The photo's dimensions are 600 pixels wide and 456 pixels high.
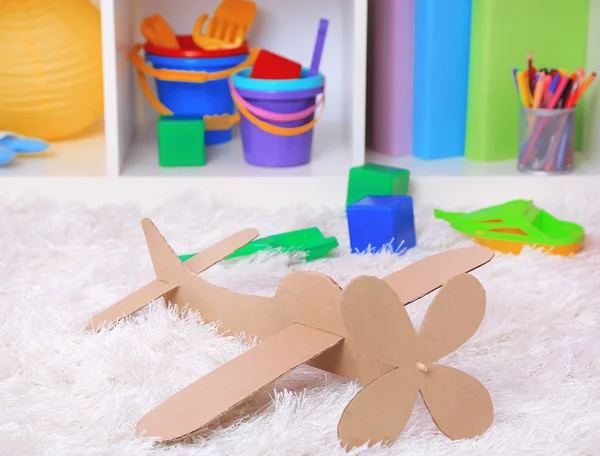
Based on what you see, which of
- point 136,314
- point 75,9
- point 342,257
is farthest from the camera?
point 75,9

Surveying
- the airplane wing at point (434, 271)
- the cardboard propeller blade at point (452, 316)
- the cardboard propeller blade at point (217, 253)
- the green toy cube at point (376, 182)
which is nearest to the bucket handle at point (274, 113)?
the green toy cube at point (376, 182)

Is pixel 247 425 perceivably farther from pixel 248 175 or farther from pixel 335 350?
pixel 248 175

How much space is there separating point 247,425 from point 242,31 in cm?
101

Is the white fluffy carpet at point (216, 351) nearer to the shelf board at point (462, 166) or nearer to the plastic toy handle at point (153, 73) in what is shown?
the shelf board at point (462, 166)

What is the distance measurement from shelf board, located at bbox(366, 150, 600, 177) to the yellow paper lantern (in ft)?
1.64

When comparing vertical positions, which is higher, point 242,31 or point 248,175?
point 242,31

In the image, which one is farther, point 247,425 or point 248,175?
point 248,175

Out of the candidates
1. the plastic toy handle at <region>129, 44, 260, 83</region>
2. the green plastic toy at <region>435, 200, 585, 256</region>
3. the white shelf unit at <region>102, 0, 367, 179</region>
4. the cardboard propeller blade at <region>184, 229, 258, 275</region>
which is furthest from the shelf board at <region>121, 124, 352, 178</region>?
the cardboard propeller blade at <region>184, 229, 258, 275</region>

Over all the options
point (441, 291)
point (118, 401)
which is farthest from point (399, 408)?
point (118, 401)

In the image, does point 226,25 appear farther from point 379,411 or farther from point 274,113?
point 379,411

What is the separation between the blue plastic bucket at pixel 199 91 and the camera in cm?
146

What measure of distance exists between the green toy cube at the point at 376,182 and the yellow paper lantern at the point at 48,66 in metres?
0.54

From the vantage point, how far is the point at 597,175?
1276mm

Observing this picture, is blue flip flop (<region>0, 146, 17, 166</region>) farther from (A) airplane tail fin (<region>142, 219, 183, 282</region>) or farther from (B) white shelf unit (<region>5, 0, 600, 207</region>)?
(A) airplane tail fin (<region>142, 219, 183, 282</region>)
